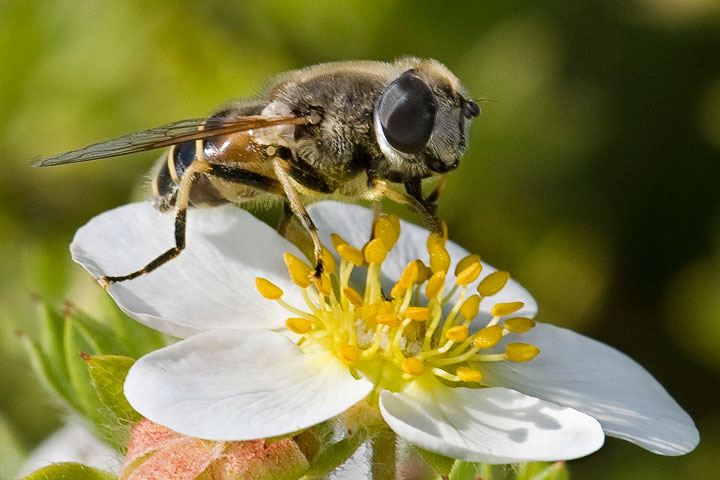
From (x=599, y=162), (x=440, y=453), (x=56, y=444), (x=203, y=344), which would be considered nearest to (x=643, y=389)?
(x=440, y=453)

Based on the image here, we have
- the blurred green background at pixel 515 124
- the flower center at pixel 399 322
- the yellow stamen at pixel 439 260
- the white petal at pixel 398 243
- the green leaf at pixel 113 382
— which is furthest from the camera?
the blurred green background at pixel 515 124

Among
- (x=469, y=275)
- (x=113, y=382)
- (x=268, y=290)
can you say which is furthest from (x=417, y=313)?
(x=113, y=382)

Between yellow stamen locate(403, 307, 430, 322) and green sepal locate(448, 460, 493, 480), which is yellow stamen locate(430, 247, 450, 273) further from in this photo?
green sepal locate(448, 460, 493, 480)

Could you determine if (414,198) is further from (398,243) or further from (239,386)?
(239,386)

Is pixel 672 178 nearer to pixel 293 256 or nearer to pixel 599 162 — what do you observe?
pixel 599 162

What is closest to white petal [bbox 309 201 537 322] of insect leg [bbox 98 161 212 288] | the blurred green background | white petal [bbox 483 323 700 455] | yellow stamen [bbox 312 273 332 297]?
white petal [bbox 483 323 700 455]

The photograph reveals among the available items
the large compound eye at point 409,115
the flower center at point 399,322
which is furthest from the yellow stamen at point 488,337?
the large compound eye at point 409,115

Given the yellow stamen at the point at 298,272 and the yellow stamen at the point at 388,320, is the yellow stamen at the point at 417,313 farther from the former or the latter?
the yellow stamen at the point at 298,272
